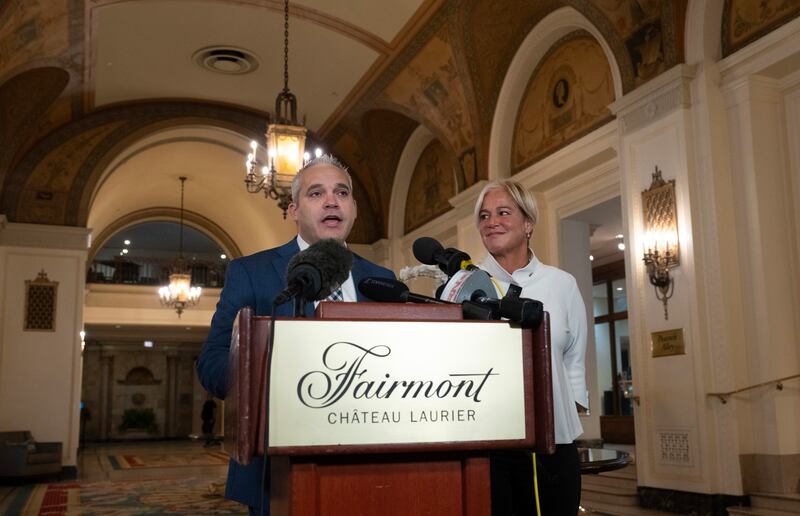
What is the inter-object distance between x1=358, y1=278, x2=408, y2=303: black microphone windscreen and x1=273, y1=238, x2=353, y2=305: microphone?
12cm

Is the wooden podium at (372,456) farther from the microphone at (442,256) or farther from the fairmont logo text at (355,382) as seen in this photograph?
the microphone at (442,256)

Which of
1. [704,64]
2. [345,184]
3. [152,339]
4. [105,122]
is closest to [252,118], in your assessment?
[105,122]

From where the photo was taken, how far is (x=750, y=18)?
6477 mm

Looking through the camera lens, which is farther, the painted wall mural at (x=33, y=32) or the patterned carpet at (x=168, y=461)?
the patterned carpet at (x=168, y=461)

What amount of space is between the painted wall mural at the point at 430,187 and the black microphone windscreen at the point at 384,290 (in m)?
10.1

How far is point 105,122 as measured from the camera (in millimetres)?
12539

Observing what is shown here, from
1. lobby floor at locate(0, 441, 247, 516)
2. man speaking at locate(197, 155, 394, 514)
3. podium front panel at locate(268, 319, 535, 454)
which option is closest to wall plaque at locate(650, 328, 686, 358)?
lobby floor at locate(0, 441, 247, 516)

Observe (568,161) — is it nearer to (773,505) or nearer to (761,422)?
(761,422)

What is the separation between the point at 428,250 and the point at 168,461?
51.1 ft

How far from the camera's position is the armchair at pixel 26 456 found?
1093 centimetres

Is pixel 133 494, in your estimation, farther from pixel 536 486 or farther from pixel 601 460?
pixel 536 486

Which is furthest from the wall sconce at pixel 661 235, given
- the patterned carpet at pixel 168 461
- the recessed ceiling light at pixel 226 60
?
the patterned carpet at pixel 168 461

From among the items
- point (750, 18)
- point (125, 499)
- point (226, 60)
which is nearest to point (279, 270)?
point (750, 18)

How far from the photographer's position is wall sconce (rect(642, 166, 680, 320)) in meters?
6.76
